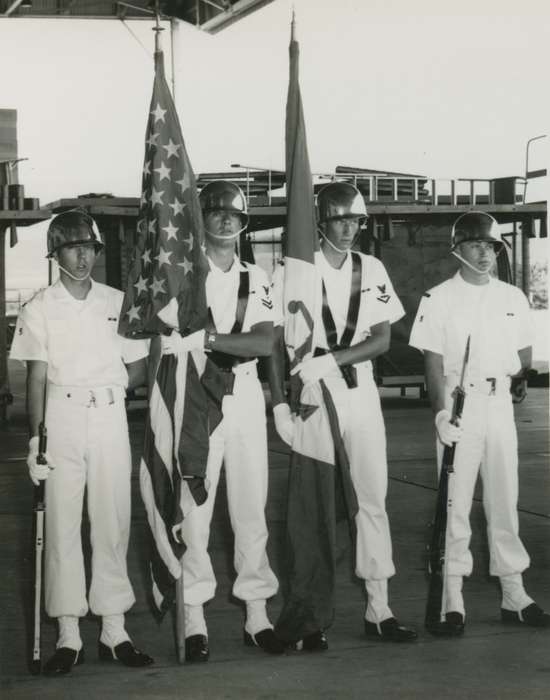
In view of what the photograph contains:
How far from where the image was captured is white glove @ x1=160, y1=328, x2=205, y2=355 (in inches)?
208

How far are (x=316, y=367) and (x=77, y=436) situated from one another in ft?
3.87

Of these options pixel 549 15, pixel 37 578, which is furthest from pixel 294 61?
pixel 37 578

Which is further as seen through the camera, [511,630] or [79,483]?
[511,630]

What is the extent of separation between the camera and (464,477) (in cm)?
566

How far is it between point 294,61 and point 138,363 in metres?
1.68

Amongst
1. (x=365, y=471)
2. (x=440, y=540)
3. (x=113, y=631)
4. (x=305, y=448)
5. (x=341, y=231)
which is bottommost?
(x=113, y=631)

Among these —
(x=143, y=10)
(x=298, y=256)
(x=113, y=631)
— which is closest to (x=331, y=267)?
(x=298, y=256)

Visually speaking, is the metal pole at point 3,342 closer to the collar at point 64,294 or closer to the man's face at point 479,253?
Answer: the collar at point 64,294

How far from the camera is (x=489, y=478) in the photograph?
569cm

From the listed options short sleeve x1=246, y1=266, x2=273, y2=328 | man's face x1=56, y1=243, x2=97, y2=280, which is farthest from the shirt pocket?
short sleeve x1=246, y1=266, x2=273, y2=328

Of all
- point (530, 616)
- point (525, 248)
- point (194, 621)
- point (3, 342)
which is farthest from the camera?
point (525, 248)

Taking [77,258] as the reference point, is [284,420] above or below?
below

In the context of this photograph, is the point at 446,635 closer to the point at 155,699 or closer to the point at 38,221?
the point at 155,699

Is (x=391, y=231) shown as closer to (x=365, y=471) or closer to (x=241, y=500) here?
(x=365, y=471)
